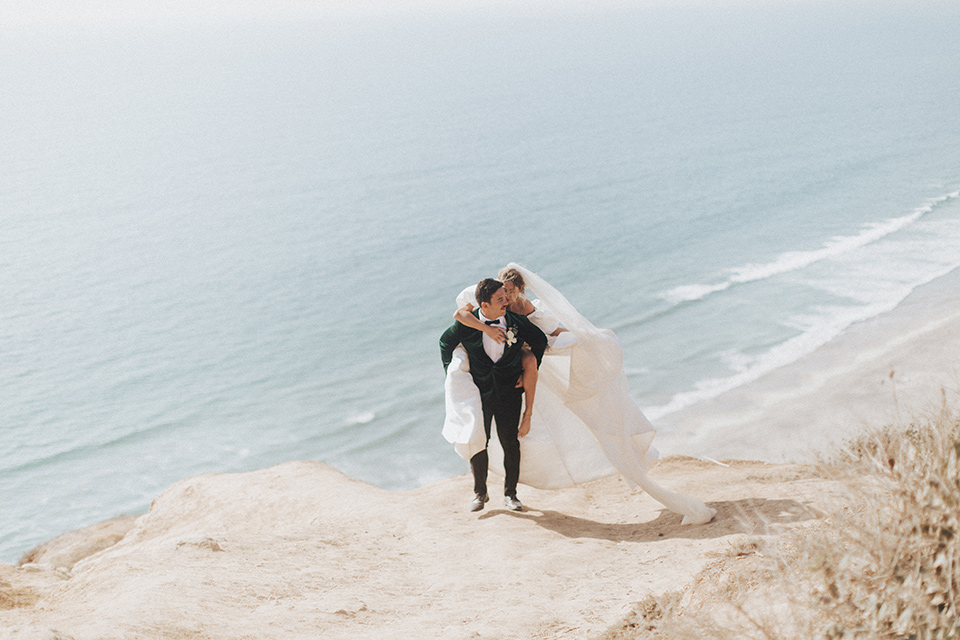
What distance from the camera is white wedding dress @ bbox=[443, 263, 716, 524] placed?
20.9ft

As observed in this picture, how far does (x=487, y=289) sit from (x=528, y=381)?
990mm

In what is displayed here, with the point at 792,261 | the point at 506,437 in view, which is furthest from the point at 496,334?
the point at 792,261

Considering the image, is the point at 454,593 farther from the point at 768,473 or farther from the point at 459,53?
the point at 459,53

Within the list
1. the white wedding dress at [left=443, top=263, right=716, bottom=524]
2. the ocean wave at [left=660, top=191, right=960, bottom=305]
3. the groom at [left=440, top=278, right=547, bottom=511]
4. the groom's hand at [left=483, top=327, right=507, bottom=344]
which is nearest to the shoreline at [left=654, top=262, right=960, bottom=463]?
the ocean wave at [left=660, top=191, right=960, bottom=305]

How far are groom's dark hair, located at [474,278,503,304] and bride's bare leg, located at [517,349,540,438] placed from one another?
0.70 m

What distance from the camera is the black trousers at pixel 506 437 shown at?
6.48 metres

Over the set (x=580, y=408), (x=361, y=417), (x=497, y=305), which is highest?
(x=497, y=305)

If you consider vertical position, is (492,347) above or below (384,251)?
above

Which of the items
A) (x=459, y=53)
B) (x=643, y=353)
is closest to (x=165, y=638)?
(x=643, y=353)

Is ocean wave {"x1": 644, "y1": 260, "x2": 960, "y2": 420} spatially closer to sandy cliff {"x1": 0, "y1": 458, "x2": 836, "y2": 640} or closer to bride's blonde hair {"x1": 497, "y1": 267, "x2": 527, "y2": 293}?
sandy cliff {"x1": 0, "y1": 458, "x2": 836, "y2": 640}

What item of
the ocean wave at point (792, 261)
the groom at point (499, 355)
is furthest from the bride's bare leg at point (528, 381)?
the ocean wave at point (792, 261)

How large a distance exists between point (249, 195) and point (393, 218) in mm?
10858

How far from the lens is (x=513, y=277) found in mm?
6211

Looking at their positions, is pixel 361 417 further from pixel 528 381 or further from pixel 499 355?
pixel 499 355
